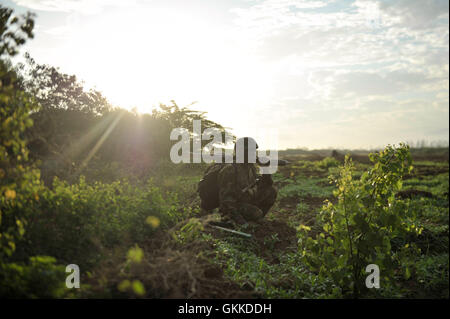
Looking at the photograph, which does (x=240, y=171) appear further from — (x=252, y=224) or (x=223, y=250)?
(x=223, y=250)

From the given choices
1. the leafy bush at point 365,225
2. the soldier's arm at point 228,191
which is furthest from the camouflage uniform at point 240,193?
the leafy bush at point 365,225

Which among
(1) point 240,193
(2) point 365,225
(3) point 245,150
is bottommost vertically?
(2) point 365,225

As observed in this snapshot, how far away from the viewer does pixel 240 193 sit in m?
6.40

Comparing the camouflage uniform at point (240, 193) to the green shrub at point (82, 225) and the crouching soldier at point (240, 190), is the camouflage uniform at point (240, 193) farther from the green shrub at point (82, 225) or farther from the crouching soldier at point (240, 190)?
the green shrub at point (82, 225)

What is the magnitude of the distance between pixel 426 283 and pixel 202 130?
5712 millimetres

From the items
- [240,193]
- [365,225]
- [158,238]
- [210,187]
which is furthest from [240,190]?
[365,225]

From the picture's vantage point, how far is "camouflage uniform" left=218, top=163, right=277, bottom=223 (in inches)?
246

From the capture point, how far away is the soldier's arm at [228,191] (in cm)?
623

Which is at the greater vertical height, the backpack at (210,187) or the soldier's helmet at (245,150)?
the soldier's helmet at (245,150)

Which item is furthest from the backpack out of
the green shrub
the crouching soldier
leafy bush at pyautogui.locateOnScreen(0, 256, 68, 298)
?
leafy bush at pyautogui.locateOnScreen(0, 256, 68, 298)

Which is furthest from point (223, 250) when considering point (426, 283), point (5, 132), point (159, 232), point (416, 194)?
point (416, 194)

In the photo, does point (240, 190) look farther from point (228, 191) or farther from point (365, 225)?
point (365, 225)

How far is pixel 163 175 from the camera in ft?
24.7

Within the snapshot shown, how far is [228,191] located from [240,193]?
0.28m
